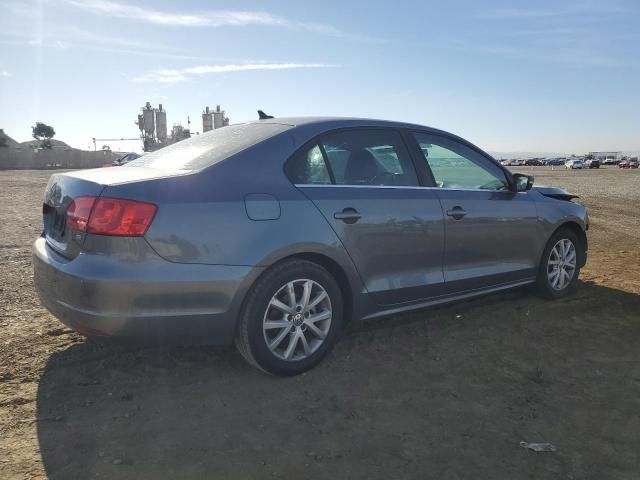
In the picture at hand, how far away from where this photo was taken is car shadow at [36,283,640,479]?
259 cm

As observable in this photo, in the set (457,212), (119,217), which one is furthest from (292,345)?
(457,212)

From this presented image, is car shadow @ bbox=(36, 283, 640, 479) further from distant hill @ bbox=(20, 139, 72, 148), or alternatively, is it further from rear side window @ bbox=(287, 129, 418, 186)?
distant hill @ bbox=(20, 139, 72, 148)

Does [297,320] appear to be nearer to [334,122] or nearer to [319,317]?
[319,317]

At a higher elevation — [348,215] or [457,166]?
[457,166]

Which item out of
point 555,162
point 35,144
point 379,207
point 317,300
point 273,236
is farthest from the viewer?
point 555,162

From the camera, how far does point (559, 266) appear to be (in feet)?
17.5

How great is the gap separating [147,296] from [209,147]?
1150mm

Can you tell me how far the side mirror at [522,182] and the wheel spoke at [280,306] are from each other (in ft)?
8.51

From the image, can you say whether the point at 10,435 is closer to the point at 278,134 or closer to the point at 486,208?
the point at 278,134

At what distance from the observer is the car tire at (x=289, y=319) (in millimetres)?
3279

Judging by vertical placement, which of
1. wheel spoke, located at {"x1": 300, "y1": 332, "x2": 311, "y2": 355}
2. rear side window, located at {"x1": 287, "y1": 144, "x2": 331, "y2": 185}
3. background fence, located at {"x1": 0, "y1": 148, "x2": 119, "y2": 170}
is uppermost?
background fence, located at {"x1": 0, "y1": 148, "x2": 119, "y2": 170}

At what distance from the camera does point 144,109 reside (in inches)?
2466

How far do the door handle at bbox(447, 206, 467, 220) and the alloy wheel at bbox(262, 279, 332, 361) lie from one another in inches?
50.8

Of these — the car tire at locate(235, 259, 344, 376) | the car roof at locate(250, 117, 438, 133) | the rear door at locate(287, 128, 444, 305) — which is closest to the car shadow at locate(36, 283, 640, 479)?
the car tire at locate(235, 259, 344, 376)
